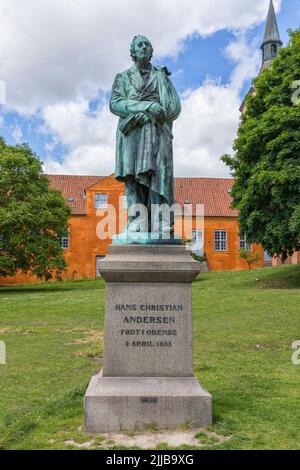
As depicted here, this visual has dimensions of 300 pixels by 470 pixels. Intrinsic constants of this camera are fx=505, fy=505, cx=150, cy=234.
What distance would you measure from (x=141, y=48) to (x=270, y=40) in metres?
62.3

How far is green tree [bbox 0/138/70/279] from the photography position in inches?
1092

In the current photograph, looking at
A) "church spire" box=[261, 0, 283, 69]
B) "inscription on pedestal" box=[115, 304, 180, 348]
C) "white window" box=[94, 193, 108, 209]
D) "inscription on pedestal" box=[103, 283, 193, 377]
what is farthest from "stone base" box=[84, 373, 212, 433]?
"church spire" box=[261, 0, 283, 69]

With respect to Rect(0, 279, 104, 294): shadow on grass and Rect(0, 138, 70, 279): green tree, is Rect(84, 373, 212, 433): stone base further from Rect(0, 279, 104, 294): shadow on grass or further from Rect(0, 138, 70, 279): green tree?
Rect(0, 279, 104, 294): shadow on grass

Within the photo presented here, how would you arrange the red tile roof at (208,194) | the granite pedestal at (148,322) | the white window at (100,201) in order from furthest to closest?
1. the red tile roof at (208,194)
2. the white window at (100,201)
3. the granite pedestal at (148,322)

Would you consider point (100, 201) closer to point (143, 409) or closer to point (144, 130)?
point (144, 130)

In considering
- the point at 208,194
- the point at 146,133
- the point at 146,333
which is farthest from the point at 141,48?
the point at 208,194

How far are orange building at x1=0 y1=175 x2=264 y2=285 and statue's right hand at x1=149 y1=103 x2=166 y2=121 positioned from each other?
3629 cm

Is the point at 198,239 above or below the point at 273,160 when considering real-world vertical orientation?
below

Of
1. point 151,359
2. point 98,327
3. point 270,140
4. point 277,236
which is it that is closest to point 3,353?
point 98,327

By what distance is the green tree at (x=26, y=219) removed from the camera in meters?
27.7

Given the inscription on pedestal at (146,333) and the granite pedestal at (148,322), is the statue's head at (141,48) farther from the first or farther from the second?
the inscription on pedestal at (146,333)

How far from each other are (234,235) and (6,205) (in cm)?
2351

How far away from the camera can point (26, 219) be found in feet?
90.4

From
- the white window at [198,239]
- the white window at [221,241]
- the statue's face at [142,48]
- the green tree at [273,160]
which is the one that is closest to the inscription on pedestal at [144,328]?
the statue's face at [142,48]
